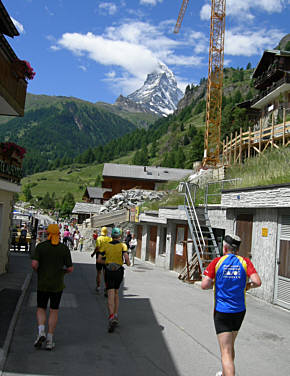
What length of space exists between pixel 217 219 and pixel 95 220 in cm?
2105

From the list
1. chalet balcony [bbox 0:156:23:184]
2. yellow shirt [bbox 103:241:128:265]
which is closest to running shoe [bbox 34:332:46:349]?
yellow shirt [bbox 103:241:128:265]

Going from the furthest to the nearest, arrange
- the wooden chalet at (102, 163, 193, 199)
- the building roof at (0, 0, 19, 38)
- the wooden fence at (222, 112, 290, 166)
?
1. the wooden chalet at (102, 163, 193, 199)
2. the wooden fence at (222, 112, 290, 166)
3. the building roof at (0, 0, 19, 38)

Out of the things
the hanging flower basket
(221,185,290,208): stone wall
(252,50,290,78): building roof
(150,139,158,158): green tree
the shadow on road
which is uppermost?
(150,139,158,158): green tree

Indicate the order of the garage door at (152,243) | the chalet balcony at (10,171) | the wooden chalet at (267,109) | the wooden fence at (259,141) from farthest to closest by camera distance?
1. the wooden chalet at (267,109)
2. the wooden fence at (259,141)
3. the garage door at (152,243)
4. the chalet balcony at (10,171)

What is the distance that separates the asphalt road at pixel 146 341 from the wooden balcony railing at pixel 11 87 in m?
5.84

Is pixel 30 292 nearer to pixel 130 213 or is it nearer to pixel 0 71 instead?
pixel 0 71

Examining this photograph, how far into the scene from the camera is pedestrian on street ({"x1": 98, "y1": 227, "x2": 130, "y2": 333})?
7027 mm

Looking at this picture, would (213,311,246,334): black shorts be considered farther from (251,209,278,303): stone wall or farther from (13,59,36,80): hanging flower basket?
(13,59,36,80): hanging flower basket

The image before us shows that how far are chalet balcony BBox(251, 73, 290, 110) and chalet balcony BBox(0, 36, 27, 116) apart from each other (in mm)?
27603

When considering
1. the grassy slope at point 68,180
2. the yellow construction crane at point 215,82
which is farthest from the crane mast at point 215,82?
the grassy slope at point 68,180

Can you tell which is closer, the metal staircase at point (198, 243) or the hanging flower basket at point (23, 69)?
the hanging flower basket at point (23, 69)

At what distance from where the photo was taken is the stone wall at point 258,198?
10305mm

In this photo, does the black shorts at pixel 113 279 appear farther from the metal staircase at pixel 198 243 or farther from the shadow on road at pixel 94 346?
the metal staircase at pixel 198 243

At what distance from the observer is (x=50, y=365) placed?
5.10 metres
